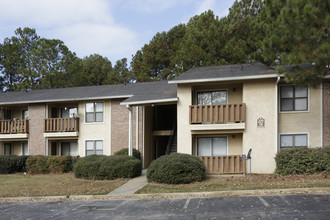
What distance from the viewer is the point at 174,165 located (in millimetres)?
14023

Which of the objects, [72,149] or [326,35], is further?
[72,149]

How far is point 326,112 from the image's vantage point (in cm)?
1617

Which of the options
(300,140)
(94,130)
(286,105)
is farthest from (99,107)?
(300,140)

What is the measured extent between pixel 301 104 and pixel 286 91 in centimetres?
99

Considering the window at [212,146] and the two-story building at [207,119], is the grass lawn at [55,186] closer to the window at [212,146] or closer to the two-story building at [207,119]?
the two-story building at [207,119]

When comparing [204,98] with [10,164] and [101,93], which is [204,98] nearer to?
[101,93]

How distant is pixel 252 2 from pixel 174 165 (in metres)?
23.8

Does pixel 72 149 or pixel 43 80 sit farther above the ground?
pixel 43 80

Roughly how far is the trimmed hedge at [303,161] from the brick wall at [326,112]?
165 cm

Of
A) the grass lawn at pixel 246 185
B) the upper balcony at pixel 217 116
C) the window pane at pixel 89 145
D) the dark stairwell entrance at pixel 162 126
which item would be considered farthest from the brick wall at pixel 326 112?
the window pane at pixel 89 145

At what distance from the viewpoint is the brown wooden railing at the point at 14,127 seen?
2289 cm

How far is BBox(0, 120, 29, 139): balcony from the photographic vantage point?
75.0ft

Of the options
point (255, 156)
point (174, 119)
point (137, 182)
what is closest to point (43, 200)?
point (137, 182)

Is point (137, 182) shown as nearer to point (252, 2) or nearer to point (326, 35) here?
point (326, 35)
